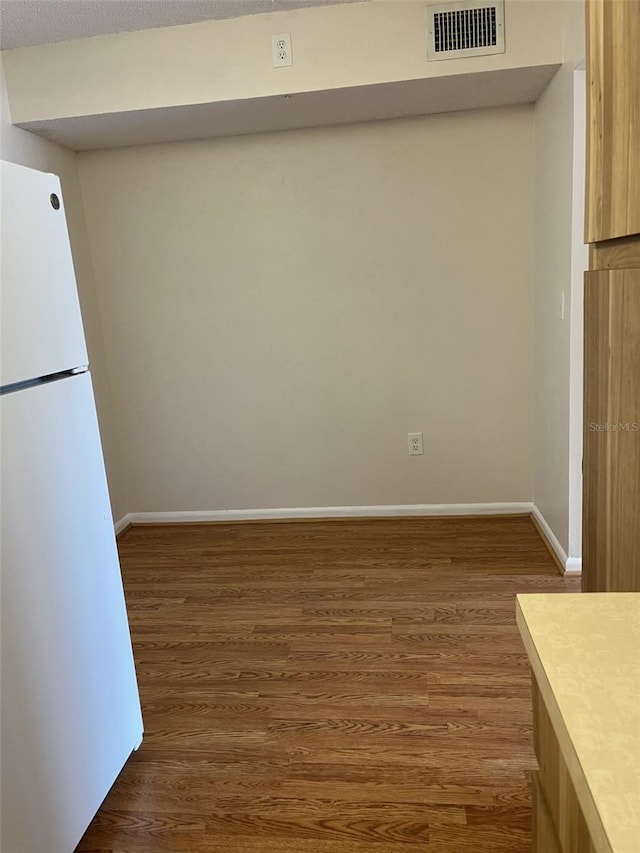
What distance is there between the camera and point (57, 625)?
4.91 feet

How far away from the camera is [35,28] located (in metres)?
2.54

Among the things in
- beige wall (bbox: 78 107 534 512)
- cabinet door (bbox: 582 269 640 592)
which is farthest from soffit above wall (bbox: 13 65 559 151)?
cabinet door (bbox: 582 269 640 592)

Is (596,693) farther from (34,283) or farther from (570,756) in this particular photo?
(34,283)

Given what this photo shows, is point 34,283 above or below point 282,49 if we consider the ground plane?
below

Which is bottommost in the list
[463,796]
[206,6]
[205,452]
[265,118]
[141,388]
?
[463,796]

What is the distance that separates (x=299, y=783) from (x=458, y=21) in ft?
8.93

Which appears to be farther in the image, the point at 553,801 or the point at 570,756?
the point at 553,801

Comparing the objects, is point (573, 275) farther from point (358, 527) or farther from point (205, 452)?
point (205, 452)

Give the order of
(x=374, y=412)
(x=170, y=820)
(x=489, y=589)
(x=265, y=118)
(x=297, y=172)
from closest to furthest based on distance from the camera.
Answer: (x=170, y=820), (x=489, y=589), (x=265, y=118), (x=297, y=172), (x=374, y=412)

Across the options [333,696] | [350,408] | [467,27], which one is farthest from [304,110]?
[333,696]

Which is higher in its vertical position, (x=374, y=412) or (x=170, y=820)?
(x=374, y=412)

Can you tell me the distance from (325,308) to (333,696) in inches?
77.9

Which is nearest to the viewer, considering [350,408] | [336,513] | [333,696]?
[333,696]

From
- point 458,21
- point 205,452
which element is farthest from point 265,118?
point 205,452
